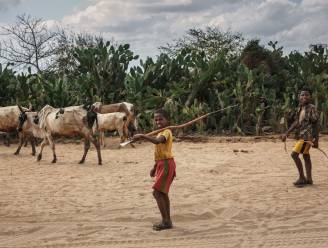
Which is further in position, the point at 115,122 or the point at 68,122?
the point at 115,122

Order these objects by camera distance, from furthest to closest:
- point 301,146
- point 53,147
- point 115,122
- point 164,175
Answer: point 115,122 < point 53,147 < point 301,146 < point 164,175

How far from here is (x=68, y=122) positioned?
11867mm

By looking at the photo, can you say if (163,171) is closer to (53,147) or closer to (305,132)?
(305,132)

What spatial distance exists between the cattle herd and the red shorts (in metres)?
5.37

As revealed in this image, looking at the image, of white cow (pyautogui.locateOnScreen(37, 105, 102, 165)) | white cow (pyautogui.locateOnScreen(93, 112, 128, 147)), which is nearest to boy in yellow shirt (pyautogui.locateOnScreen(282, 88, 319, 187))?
white cow (pyautogui.locateOnScreen(37, 105, 102, 165))

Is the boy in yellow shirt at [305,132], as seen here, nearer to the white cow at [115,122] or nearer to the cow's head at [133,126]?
the white cow at [115,122]

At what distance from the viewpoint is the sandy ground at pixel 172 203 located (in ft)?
19.4

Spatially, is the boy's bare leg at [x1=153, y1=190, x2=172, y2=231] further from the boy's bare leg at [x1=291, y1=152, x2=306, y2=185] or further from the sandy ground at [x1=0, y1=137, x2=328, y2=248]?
the boy's bare leg at [x1=291, y1=152, x2=306, y2=185]

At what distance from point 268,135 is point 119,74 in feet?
17.7

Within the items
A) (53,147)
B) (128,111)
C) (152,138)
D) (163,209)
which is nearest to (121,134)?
(128,111)

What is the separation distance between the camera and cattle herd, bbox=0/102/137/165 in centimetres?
1179

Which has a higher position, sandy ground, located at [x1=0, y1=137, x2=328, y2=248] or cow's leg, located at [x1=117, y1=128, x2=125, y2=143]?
cow's leg, located at [x1=117, y1=128, x2=125, y2=143]

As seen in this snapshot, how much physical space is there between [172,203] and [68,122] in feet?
16.1

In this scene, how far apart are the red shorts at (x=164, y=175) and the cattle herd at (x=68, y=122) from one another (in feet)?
17.6
